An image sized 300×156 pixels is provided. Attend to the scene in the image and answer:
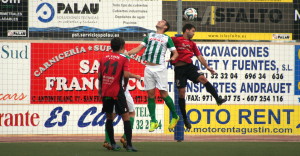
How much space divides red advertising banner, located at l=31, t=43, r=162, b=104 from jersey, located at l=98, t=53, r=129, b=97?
553 centimetres

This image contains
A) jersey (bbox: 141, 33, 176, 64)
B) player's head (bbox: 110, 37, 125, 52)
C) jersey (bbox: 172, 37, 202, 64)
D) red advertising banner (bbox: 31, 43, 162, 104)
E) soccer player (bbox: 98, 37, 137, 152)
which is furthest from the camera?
red advertising banner (bbox: 31, 43, 162, 104)

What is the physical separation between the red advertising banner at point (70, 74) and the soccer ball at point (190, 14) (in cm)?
151

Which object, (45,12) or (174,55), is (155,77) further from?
(45,12)

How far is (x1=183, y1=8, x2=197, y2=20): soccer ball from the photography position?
16.0 metres

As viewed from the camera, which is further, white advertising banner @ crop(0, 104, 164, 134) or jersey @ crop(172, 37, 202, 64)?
white advertising banner @ crop(0, 104, 164, 134)

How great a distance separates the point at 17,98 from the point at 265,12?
6571 mm

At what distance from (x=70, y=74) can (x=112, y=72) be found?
19.2ft

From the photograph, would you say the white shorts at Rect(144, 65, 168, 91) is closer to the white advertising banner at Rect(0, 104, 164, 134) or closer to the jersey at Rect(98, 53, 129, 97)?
the jersey at Rect(98, 53, 129, 97)

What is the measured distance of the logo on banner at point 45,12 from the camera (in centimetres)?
1577

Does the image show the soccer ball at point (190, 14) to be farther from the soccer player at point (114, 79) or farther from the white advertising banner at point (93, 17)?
the soccer player at point (114, 79)

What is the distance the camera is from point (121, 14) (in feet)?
52.6

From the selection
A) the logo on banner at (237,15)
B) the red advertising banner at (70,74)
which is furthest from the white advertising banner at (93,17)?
the logo on banner at (237,15)

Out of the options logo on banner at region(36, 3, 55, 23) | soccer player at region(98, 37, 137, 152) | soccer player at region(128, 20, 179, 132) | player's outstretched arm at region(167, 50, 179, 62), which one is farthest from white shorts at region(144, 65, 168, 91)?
logo on banner at region(36, 3, 55, 23)

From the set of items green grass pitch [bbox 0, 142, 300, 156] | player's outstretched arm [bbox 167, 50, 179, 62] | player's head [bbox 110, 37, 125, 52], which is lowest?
green grass pitch [bbox 0, 142, 300, 156]
